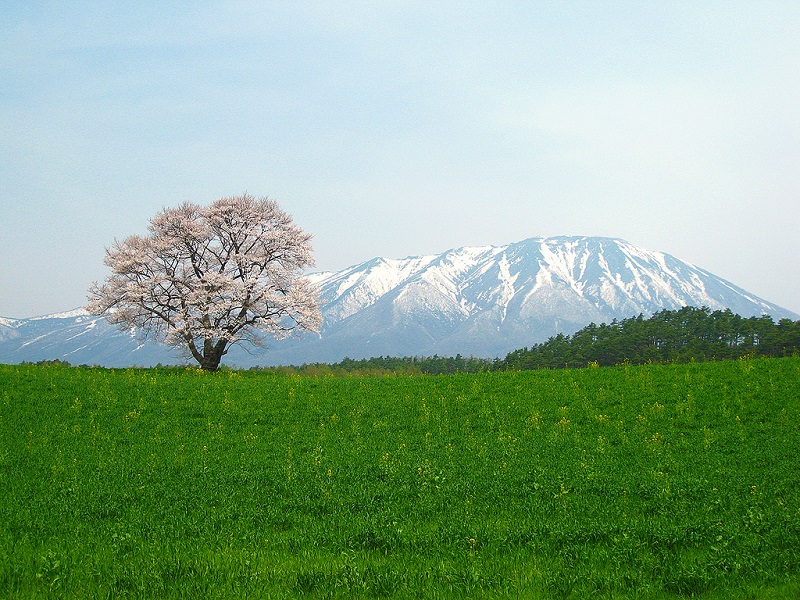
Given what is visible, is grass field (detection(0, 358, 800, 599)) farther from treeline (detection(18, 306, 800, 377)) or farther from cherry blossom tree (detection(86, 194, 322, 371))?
treeline (detection(18, 306, 800, 377))

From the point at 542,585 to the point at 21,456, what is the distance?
15.9 meters

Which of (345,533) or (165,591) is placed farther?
(345,533)

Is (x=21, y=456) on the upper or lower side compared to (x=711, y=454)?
upper

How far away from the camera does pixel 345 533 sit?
11312 millimetres

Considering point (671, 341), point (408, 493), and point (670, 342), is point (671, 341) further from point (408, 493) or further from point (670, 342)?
point (408, 493)

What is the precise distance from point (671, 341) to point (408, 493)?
8104 cm

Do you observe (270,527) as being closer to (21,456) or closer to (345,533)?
(345,533)

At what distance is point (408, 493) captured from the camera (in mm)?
14164

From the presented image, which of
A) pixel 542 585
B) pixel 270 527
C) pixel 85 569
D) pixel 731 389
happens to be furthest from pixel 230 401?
pixel 731 389

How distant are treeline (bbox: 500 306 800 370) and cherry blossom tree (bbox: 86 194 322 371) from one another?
3489cm

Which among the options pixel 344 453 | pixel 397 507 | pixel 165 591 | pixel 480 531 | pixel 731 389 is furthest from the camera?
pixel 731 389

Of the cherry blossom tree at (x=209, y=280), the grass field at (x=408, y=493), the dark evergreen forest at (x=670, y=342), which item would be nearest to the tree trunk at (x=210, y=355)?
the cherry blossom tree at (x=209, y=280)

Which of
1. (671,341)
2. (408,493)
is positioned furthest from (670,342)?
(408,493)

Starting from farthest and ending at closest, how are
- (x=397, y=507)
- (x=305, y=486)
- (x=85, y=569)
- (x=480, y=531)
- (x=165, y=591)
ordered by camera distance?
(x=305, y=486) → (x=397, y=507) → (x=480, y=531) → (x=85, y=569) → (x=165, y=591)
